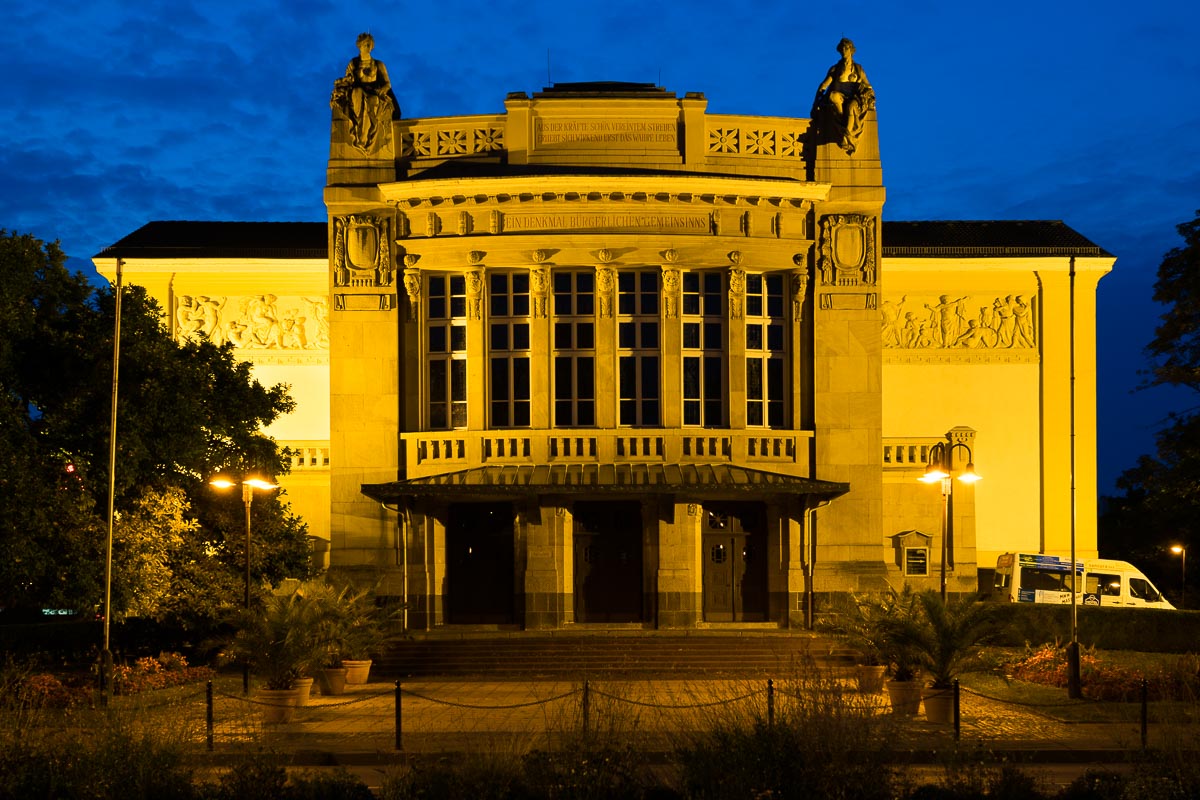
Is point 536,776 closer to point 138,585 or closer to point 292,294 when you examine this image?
point 138,585

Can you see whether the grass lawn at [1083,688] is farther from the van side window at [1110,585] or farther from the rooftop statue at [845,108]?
the rooftop statue at [845,108]

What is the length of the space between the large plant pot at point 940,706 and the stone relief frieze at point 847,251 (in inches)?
594

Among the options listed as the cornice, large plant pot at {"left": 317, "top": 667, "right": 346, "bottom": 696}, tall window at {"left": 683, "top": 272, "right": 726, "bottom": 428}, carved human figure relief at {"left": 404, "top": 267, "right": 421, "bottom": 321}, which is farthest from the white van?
large plant pot at {"left": 317, "top": 667, "right": 346, "bottom": 696}

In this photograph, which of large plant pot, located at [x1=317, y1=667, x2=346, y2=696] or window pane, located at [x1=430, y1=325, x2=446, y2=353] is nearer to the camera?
large plant pot, located at [x1=317, y1=667, x2=346, y2=696]

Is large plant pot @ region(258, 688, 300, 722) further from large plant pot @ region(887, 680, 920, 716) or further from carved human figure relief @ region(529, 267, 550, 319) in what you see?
carved human figure relief @ region(529, 267, 550, 319)

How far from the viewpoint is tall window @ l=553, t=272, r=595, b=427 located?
35.7m

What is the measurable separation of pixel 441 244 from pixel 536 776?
23537 millimetres

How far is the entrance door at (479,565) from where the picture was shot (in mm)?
35625

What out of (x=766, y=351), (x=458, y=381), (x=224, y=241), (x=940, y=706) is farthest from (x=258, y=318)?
(x=940, y=706)

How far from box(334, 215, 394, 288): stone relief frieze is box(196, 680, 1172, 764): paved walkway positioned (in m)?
11.5

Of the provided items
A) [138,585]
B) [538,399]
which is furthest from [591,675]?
[138,585]

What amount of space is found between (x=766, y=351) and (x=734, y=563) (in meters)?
5.48

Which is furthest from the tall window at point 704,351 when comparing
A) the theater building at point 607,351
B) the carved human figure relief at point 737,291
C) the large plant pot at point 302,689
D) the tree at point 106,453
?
the large plant pot at point 302,689

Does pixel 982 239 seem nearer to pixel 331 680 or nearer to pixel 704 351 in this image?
pixel 704 351
